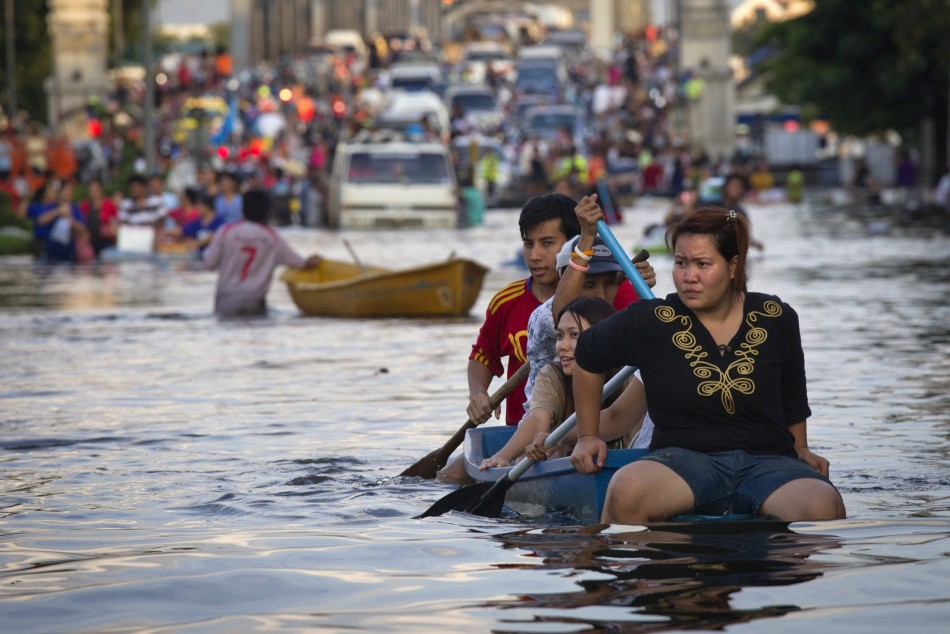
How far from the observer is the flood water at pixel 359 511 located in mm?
7039

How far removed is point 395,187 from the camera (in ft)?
133

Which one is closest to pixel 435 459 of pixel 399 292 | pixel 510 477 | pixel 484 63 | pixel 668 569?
pixel 510 477

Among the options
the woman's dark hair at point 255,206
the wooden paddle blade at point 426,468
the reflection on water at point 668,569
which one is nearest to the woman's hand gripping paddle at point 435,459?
the wooden paddle blade at point 426,468

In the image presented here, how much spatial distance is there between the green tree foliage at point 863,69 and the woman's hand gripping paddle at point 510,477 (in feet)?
124

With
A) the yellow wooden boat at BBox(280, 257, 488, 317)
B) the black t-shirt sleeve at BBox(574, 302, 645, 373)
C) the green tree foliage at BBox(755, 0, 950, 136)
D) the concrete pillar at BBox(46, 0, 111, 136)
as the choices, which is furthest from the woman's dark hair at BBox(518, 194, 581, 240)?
the concrete pillar at BBox(46, 0, 111, 136)

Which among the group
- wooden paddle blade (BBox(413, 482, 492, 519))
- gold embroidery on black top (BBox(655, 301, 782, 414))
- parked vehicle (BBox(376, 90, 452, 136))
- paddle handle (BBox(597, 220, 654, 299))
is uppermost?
paddle handle (BBox(597, 220, 654, 299))

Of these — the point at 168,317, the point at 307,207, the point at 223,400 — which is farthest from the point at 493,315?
the point at 307,207

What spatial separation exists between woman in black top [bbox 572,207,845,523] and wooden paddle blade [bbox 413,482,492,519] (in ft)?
4.26

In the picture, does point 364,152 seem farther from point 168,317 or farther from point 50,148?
point 168,317

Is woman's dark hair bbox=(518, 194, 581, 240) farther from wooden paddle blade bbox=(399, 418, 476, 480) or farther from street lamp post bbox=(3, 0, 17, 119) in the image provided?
street lamp post bbox=(3, 0, 17, 119)

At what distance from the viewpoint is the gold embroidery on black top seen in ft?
25.6

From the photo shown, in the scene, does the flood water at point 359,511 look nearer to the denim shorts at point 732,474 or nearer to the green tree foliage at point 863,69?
the denim shorts at point 732,474

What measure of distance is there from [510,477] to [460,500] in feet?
1.47

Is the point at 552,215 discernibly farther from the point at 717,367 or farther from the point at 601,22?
the point at 601,22
